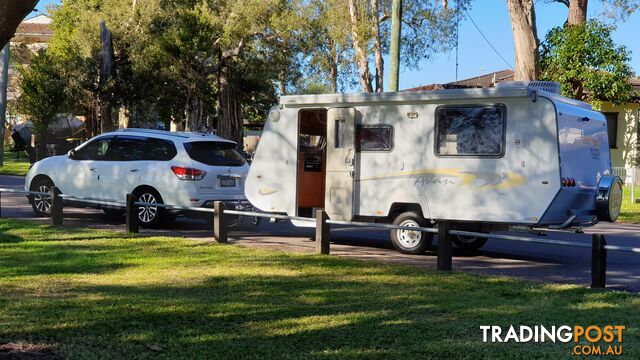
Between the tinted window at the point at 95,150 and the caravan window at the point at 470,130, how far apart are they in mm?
6724

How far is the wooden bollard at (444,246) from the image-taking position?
959 cm

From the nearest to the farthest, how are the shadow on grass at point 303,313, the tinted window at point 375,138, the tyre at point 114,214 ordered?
the shadow on grass at point 303,313 → the tinted window at point 375,138 → the tyre at point 114,214

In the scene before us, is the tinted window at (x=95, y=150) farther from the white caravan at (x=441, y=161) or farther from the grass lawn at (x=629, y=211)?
the grass lawn at (x=629, y=211)

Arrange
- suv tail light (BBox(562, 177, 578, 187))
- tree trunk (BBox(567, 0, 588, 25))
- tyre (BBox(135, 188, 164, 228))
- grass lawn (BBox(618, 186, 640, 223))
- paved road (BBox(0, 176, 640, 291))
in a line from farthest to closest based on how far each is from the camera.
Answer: tree trunk (BBox(567, 0, 588, 25)) → grass lawn (BBox(618, 186, 640, 223)) → tyre (BBox(135, 188, 164, 228)) → suv tail light (BBox(562, 177, 578, 187)) → paved road (BBox(0, 176, 640, 291))

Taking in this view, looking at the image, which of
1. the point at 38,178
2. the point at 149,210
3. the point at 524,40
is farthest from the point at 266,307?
the point at 524,40

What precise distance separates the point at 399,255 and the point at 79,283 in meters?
5.10

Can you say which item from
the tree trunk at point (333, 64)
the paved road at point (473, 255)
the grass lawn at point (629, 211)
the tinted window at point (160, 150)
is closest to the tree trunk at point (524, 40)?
the grass lawn at point (629, 211)

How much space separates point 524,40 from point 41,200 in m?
12.8

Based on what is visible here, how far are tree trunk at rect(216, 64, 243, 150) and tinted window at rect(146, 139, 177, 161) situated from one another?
2225cm

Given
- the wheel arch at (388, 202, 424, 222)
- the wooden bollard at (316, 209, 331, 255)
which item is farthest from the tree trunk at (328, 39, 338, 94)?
the wooden bollard at (316, 209, 331, 255)

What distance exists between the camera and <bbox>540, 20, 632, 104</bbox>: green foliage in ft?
79.4

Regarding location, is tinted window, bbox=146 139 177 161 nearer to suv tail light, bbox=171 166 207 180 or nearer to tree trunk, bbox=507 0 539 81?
suv tail light, bbox=171 166 207 180

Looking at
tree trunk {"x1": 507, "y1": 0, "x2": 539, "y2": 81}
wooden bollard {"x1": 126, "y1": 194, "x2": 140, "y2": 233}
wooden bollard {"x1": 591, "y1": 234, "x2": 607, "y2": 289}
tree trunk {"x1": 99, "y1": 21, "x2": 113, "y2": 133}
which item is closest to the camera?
wooden bollard {"x1": 591, "y1": 234, "x2": 607, "y2": 289}

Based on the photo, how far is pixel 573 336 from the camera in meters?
6.25
